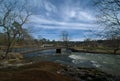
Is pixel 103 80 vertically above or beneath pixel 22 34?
beneath

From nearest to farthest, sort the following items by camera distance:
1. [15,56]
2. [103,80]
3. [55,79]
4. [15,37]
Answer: [55,79], [103,80], [15,37], [15,56]

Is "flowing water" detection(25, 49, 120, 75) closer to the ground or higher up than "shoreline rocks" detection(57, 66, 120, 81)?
closer to the ground

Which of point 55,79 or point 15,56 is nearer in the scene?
point 55,79

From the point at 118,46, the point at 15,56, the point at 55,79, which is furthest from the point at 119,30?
the point at 15,56

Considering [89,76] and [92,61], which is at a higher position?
[89,76]

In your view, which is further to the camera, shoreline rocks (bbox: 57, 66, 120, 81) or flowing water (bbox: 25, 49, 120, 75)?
flowing water (bbox: 25, 49, 120, 75)

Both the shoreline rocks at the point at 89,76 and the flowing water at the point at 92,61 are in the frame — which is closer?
the shoreline rocks at the point at 89,76

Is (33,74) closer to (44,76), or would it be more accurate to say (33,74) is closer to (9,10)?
(44,76)

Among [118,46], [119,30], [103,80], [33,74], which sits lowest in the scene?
[103,80]

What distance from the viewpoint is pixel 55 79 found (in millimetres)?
15398

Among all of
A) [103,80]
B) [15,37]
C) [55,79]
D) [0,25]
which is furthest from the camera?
[15,37]

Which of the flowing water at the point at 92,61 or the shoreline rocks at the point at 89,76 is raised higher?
the shoreline rocks at the point at 89,76

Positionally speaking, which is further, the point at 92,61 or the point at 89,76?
the point at 92,61

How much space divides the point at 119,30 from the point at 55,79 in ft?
21.8
